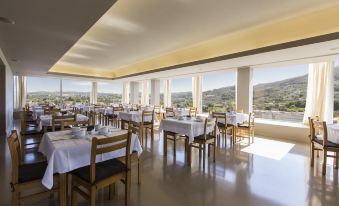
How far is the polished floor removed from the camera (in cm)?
231

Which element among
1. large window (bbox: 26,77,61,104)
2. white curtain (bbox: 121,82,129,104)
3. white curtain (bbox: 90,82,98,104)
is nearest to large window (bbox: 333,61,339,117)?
white curtain (bbox: 121,82,129,104)

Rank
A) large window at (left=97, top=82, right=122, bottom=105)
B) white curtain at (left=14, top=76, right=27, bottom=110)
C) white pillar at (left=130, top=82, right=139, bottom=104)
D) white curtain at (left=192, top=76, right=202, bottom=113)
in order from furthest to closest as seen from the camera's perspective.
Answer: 1. large window at (left=97, top=82, right=122, bottom=105)
2. white pillar at (left=130, top=82, right=139, bottom=104)
3. white curtain at (left=14, top=76, right=27, bottom=110)
4. white curtain at (left=192, top=76, right=202, bottom=113)

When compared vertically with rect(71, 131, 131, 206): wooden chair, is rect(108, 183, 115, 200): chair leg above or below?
below

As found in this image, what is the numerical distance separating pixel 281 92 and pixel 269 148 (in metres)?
2.82

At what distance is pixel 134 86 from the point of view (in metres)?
11.8

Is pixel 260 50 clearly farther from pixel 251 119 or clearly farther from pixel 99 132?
pixel 99 132

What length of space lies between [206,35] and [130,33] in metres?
1.74

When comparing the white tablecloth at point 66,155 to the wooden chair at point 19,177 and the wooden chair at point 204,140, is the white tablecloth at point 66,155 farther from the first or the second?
the wooden chair at point 204,140

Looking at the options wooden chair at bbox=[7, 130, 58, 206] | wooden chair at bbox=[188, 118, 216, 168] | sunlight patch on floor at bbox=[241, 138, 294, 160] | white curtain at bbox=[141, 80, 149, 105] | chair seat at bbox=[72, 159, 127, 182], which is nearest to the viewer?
wooden chair at bbox=[7, 130, 58, 206]

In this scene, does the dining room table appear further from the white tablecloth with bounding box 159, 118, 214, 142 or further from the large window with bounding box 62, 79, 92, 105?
the large window with bounding box 62, 79, 92, 105

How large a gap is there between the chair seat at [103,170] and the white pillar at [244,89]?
5594mm

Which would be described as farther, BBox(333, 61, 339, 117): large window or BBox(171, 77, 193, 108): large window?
BBox(171, 77, 193, 108): large window

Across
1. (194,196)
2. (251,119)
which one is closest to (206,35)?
(251,119)

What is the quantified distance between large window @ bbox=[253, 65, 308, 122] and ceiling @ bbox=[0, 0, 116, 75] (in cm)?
595
